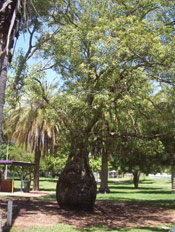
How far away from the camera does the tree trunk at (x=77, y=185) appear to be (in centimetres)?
1236

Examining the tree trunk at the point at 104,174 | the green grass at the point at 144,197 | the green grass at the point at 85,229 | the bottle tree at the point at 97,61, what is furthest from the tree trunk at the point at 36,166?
the green grass at the point at 85,229

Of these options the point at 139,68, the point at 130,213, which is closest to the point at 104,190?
the point at 130,213

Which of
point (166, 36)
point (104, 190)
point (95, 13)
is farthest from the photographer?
point (104, 190)

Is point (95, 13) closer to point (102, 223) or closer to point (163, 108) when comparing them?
point (163, 108)

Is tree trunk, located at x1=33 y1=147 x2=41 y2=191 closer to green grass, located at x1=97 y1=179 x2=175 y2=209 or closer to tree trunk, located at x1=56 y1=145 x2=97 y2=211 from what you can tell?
green grass, located at x1=97 y1=179 x2=175 y2=209

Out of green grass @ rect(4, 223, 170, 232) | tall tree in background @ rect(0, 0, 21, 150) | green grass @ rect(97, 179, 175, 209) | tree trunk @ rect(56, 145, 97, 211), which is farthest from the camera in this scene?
green grass @ rect(97, 179, 175, 209)

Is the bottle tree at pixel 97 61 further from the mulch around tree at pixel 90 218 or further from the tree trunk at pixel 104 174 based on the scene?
the tree trunk at pixel 104 174

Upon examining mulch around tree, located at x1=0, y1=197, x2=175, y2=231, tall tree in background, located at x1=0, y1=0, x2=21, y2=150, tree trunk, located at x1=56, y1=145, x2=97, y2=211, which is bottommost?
mulch around tree, located at x1=0, y1=197, x2=175, y2=231

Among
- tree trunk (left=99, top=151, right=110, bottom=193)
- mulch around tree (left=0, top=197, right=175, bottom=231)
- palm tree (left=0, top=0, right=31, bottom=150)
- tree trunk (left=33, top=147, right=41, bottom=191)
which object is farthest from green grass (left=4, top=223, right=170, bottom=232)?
tree trunk (left=33, top=147, right=41, bottom=191)

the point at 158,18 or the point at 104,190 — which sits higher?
the point at 158,18

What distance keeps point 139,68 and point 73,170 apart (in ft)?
17.5

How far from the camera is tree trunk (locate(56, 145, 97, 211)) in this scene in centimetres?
1236

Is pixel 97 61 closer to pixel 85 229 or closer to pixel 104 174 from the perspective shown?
pixel 85 229

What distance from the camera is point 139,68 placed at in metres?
10.8
